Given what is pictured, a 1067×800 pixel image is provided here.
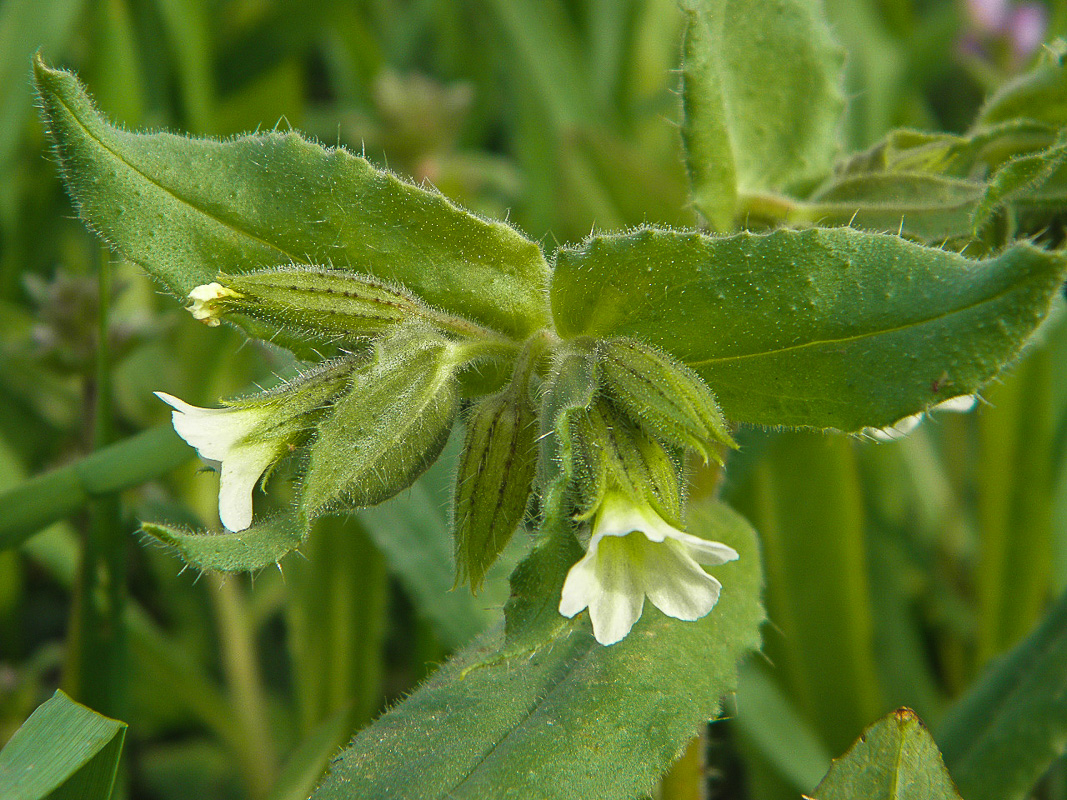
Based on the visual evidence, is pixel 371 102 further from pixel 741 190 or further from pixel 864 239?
pixel 864 239

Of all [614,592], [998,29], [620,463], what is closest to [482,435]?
[620,463]

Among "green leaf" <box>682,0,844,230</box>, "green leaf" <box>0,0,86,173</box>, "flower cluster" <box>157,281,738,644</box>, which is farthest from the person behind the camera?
"green leaf" <box>0,0,86,173</box>

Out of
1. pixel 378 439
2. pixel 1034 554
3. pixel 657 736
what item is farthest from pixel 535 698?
pixel 1034 554

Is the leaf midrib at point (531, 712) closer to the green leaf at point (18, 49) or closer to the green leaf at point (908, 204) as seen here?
the green leaf at point (908, 204)

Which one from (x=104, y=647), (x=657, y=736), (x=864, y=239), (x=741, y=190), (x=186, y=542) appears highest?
(x=864, y=239)

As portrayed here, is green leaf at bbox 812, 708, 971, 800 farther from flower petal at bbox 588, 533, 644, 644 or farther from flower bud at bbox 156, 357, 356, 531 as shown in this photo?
flower bud at bbox 156, 357, 356, 531

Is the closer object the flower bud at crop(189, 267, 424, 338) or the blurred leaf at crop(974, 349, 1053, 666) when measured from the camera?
the flower bud at crop(189, 267, 424, 338)

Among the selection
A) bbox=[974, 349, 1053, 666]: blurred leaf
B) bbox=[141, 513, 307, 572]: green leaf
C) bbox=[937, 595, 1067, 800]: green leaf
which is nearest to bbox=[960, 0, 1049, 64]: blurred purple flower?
bbox=[974, 349, 1053, 666]: blurred leaf
